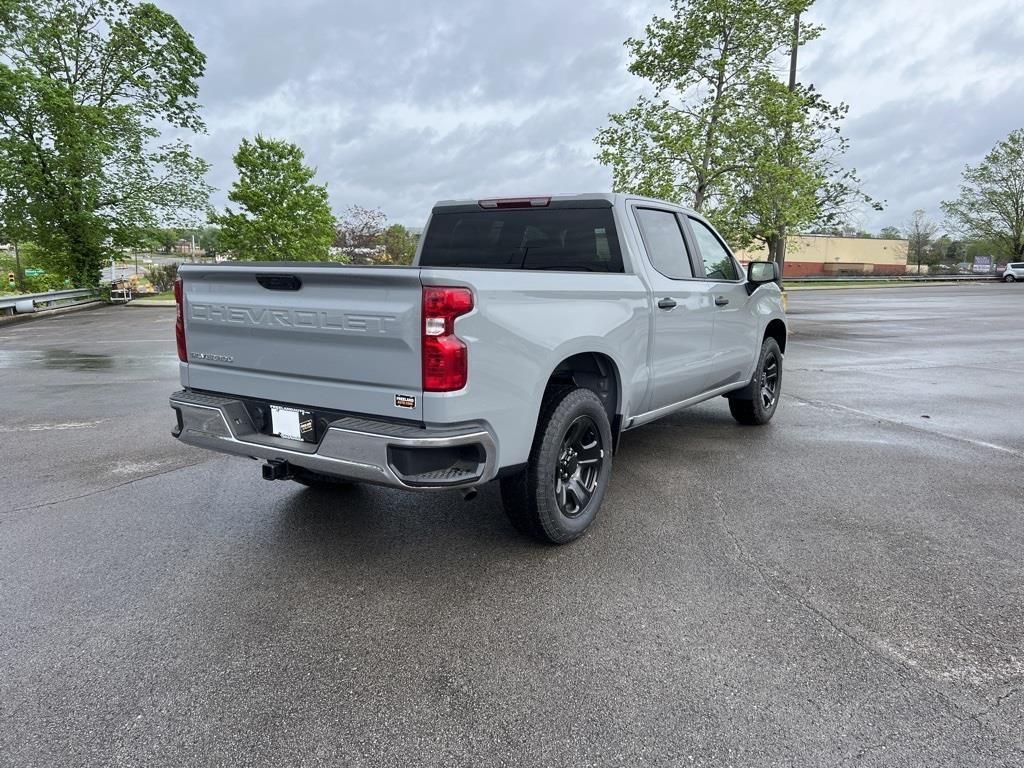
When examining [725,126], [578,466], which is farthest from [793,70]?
[578,466]

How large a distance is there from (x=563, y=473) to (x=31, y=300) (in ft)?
76.0

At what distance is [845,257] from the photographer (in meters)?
76.7

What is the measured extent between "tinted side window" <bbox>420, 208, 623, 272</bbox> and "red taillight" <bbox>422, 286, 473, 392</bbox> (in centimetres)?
176

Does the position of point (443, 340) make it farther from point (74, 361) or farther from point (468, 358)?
point (74, 361)

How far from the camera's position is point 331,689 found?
7.80 feet

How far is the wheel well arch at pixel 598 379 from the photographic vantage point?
3.68m

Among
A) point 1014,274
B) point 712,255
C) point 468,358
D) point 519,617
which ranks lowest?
point 519,617

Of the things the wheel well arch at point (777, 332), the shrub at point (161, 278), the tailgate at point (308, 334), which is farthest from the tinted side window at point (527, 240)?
the shrub at point (161, 278)

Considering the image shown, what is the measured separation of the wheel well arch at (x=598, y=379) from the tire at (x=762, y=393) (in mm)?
2605

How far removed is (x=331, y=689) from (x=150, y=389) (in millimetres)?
7321

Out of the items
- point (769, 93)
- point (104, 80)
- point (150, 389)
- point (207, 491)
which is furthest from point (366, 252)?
point (207, 491)

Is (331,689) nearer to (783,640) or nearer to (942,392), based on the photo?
(783,640)

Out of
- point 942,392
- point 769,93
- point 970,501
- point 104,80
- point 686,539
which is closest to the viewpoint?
point 686,539

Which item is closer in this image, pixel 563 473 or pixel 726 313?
pixel 563 473
